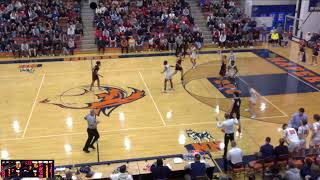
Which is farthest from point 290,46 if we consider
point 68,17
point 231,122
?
point 231,122

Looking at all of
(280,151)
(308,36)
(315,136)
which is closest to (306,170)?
(280,151)

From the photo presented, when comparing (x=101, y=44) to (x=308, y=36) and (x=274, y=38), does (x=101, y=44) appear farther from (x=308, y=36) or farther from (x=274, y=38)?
(x=308, y=36)

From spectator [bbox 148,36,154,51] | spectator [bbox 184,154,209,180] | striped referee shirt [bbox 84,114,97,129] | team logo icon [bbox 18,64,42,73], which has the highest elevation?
spectator [bbox 148,36,154,51]

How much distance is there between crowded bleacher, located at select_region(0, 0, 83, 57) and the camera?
86.4ft

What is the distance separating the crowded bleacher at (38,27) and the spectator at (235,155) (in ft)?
59.6

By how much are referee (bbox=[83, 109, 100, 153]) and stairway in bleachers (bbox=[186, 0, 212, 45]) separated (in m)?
17.9

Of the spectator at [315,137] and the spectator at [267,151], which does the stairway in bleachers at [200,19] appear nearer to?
the spectator at [315,137]

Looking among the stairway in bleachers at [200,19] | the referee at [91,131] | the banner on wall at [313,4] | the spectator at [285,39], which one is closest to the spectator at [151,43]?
the stairway in bleachers at [200,19]

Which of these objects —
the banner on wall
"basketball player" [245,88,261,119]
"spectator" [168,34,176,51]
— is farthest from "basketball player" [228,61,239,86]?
the banner on wall

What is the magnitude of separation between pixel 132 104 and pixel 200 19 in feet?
52.5

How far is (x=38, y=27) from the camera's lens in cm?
2742

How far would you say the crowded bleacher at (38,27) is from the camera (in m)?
26.3

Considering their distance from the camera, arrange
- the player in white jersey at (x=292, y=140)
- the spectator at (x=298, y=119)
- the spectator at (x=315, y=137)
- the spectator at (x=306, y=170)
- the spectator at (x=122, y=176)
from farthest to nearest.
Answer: the spectator at (x=298, y=119) < the spectator at (x=315, y=137) < the player in white jersey at (x=292, y=140) < the spectator at (x=306, y=170) < the spectator at (x=122, y=176)

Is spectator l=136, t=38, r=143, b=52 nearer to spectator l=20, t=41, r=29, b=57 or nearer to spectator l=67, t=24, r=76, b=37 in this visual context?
spectator l=67, t=24, r=76, b=37
